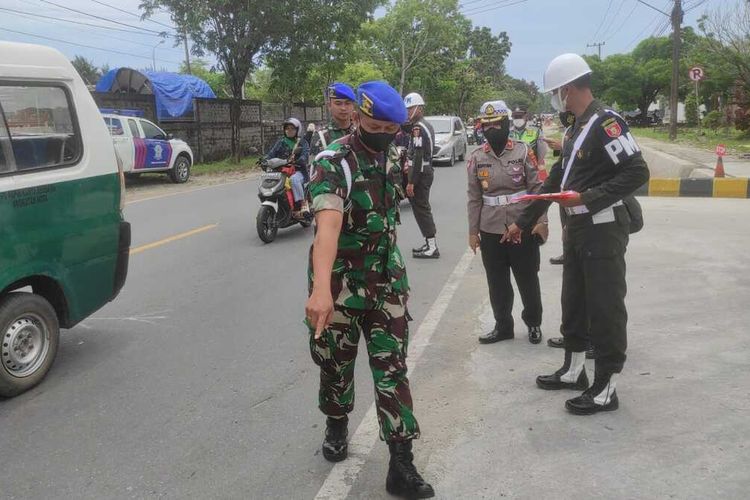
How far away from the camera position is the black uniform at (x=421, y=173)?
7520 mm

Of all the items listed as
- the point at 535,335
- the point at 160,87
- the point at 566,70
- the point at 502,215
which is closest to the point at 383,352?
the point at 566,70

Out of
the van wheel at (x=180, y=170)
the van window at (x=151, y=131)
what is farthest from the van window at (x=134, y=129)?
the van wheel at (x=180, y=170)

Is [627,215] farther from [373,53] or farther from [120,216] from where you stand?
[373,53]

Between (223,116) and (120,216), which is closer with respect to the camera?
(120,216)

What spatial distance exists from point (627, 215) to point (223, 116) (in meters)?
21.5

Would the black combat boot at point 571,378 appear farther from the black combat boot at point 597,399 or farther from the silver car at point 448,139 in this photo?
the silver car at point 448,139

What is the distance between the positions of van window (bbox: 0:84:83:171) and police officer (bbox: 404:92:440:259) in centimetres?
388

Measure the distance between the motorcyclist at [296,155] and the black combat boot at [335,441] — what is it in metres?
5.70

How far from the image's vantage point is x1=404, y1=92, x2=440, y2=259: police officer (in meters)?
7.47

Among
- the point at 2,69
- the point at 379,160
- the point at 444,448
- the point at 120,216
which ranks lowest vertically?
the point at 444,448

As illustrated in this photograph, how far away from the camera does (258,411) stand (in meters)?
3.70

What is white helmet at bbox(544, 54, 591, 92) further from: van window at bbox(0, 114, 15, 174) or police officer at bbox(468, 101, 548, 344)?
van window at bbox(0, 114, 15, 174)

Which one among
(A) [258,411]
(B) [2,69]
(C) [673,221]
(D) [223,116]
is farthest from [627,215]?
(D) [223,116]

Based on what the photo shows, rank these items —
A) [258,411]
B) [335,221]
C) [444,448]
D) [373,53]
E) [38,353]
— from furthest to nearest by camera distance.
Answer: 1. [373,53]
2. [38,353]
3. [258,411]
4. [444,448]
5. [335,221]
